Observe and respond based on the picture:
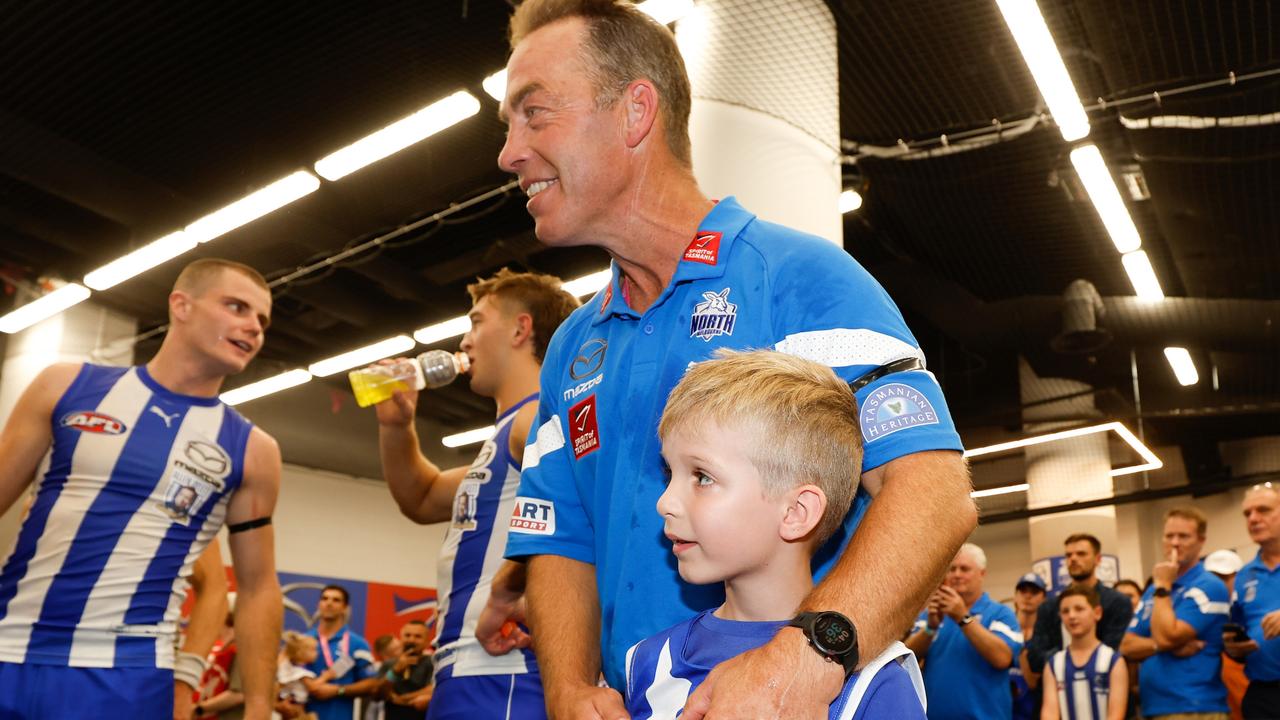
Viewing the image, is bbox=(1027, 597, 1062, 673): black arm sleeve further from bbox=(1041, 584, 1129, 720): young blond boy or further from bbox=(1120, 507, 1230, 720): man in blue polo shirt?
bbox=(1120, 507, 1230, 720): man in blue polo shirt

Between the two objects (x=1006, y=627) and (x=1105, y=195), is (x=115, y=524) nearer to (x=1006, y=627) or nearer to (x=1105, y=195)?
(x=1006, y=627)

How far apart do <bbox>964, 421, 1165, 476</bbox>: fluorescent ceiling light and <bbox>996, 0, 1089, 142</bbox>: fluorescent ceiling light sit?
6.01m

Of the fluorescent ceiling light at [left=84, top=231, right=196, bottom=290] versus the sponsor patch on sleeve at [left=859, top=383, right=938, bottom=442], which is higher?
the fluorescent ceiling light at [left=84, top=231, right=196, bottom=290]

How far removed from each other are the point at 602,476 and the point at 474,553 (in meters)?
1.38

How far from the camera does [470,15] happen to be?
7.10 metres

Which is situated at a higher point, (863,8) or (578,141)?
(863,8)

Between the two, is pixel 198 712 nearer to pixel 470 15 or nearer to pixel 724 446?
pixel 470 15

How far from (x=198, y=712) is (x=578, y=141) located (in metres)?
7.38

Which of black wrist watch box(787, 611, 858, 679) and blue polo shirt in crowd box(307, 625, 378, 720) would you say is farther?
blue polo shirt in crowd box(307, 625, 378, 720)

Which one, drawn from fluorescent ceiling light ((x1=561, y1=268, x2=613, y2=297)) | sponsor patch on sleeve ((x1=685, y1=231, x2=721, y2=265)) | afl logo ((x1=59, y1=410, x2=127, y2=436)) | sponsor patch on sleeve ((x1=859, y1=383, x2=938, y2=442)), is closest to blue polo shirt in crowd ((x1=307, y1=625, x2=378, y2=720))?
fluorescent ceiling light ((x1=561, y1=268, x2=613, y2=297))

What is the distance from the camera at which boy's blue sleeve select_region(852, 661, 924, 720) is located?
3.90 feet

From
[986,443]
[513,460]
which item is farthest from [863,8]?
[986,443]

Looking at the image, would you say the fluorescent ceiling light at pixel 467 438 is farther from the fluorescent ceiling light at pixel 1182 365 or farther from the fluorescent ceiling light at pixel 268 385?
the fluorescent ceiling light at pixel 1182 365

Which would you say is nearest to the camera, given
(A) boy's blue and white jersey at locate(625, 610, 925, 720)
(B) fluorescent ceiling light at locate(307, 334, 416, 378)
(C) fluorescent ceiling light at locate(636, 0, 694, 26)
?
(A) boy's blue and white jersey at locate(625, 610, 925, 720)
